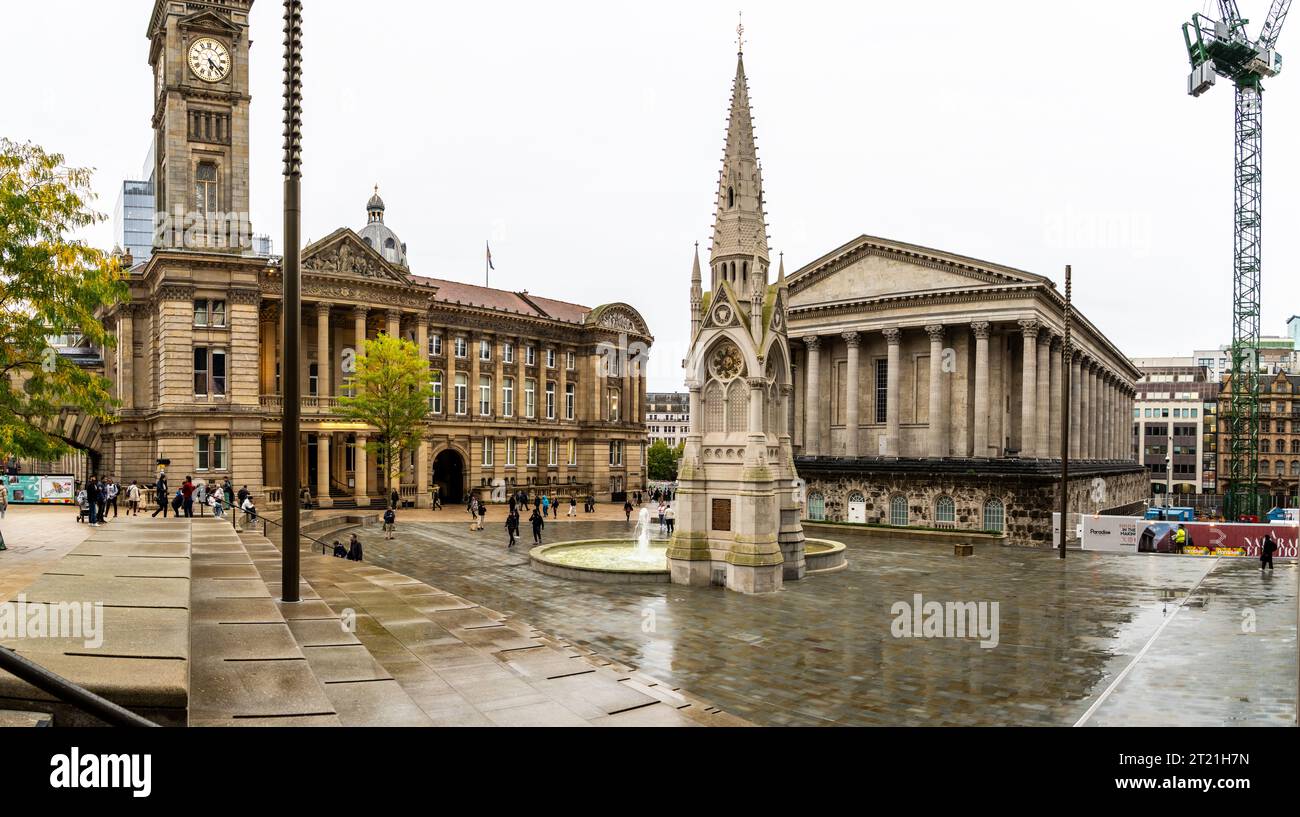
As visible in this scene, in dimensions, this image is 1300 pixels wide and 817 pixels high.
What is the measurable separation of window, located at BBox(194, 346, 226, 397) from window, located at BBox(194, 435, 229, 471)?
268cm

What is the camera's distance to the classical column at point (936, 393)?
5388 centimetres

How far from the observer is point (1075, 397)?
6562 centimetres

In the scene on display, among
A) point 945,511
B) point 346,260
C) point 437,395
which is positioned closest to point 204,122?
point 346,260

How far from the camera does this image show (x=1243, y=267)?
79812 mm

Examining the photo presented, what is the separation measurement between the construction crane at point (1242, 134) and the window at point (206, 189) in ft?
265

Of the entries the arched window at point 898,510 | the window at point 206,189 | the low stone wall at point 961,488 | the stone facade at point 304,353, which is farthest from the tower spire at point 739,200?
the window at point 206,189

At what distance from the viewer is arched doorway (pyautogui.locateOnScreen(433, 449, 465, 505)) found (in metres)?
65.9

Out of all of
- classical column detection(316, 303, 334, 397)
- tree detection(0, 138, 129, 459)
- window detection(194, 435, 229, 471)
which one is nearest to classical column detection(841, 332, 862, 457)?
classical column detection(316, 303, 334, 397)
